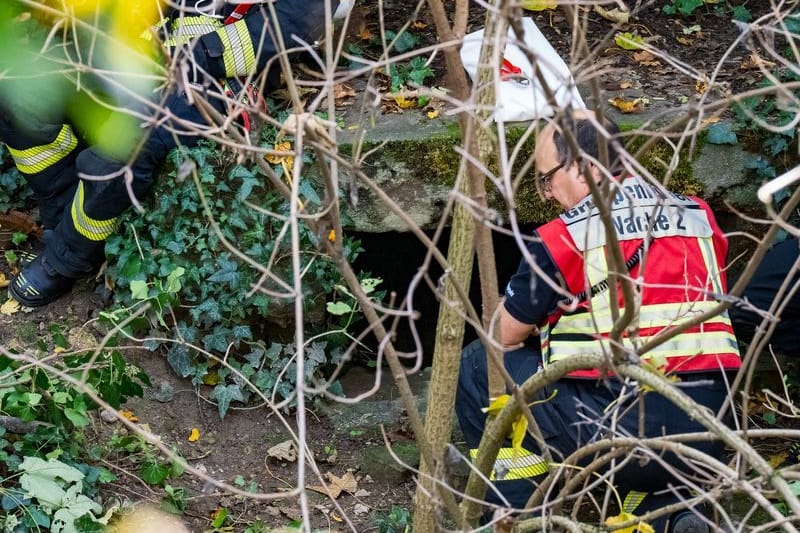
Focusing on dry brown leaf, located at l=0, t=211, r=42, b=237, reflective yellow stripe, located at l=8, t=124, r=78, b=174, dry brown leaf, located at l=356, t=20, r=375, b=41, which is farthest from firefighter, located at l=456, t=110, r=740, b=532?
dry brown leaf, located at l=0, t=211, r=42, b=237

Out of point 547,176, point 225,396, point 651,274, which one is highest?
point 547,176

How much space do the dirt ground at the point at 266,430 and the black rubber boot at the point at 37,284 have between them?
0.06 meters

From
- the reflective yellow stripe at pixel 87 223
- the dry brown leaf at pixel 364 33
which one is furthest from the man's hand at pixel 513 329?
the dry brown leaf at pixel 364 33

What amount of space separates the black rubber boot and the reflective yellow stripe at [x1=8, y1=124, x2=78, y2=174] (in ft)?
1.41

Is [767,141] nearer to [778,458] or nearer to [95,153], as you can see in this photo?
[778,458]

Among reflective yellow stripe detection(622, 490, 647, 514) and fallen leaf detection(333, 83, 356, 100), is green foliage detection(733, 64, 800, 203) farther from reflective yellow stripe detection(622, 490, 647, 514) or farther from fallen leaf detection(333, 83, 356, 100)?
fallen leaf detection(333, 83, 356, 100)

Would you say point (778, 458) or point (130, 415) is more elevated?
point (130, 415)

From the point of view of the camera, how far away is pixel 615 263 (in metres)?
1.94

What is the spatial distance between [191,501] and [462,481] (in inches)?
44.8

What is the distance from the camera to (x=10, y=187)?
15.6 ft

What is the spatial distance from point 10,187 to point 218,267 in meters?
1.33

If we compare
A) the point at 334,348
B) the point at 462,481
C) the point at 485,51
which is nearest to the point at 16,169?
the point at 334,348

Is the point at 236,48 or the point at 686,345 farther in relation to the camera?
the point at 236,48

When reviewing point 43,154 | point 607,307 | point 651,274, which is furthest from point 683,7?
point 43,154
